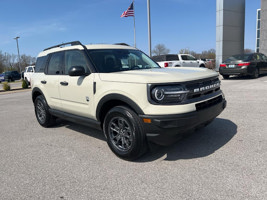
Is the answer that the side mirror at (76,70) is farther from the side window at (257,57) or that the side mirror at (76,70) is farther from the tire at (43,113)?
the side window at (257,57)

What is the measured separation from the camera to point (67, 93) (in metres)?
4.41

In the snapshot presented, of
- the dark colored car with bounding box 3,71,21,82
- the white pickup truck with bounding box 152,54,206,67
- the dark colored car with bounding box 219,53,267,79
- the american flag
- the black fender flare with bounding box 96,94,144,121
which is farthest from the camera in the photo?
the dark colored car with bounding box 3,71,21,82

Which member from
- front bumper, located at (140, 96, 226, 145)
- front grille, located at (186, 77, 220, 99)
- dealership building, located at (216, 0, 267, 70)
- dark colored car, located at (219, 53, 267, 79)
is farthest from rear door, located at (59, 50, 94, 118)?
dealership building, located at (216, 0, 267, 70)

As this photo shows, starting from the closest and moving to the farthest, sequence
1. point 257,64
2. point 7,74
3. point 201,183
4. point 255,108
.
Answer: point 201,183 → point 255,108 → point 257,64 → point 7,74

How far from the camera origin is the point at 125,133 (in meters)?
3.48

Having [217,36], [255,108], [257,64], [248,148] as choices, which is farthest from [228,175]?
[217,36]

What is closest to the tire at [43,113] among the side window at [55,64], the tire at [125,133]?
the side window at [55,64]

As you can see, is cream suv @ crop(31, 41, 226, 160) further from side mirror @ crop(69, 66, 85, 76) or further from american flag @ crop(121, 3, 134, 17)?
american flag @ crop(121, 3, 134, 17)

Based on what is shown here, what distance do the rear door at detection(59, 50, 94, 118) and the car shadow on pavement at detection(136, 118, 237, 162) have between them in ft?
4.29

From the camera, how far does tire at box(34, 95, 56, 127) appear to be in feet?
17.7

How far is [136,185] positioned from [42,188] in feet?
3.80

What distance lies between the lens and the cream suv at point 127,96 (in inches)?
120

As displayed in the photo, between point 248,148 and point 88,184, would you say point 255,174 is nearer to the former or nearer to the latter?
point 248,148

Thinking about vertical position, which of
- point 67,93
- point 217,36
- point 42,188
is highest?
point 217,36
